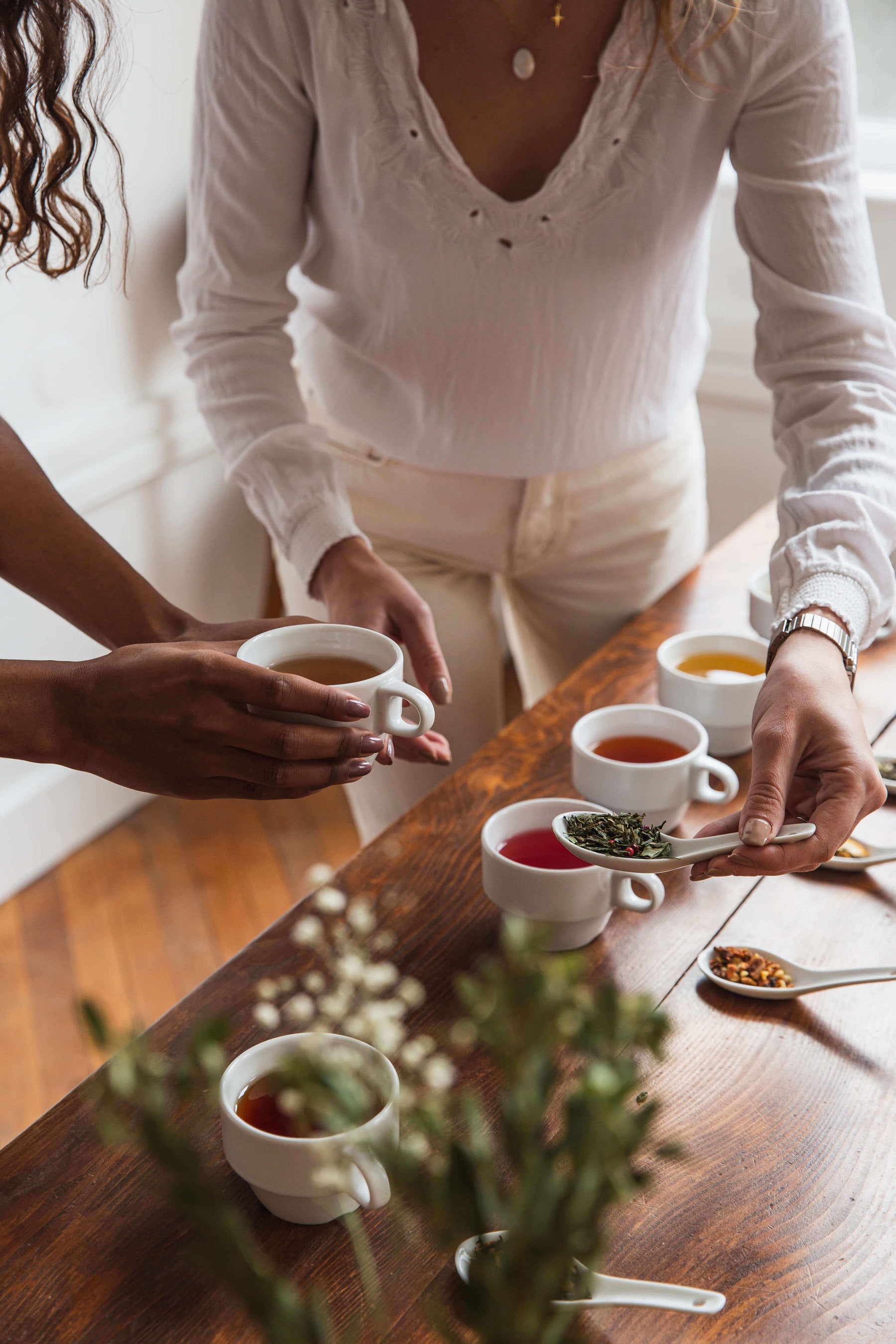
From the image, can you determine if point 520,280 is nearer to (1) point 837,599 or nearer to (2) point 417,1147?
(1) point 837,599

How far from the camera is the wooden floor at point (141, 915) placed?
2.06m

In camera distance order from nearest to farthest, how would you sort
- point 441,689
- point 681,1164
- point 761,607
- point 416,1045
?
point 416,1045, point 681,1164, point 441,689, point 761,607

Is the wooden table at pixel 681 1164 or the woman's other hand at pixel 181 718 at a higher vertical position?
the woman's other hand at pixel 181 718

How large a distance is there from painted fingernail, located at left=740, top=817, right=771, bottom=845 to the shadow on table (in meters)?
0.14

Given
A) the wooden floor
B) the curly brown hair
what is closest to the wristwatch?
the curly brown hair

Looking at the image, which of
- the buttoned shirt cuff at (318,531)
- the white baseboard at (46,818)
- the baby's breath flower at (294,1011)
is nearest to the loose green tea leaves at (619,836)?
the baby's breath flower at (294,1011)

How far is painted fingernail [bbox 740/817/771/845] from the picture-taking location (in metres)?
0.85

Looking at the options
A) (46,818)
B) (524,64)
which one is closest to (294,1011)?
(524,64)

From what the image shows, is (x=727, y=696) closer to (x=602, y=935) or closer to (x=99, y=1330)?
(x=602, y=935)

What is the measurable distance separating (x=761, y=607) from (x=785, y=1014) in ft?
1.86

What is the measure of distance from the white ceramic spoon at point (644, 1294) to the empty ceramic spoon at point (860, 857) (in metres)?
0.44

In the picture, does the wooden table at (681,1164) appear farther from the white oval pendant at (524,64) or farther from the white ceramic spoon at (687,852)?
the white oval pendant at (524,64)

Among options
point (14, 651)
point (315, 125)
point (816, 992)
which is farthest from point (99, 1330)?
point (14, 651)

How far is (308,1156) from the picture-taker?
2.18ft
